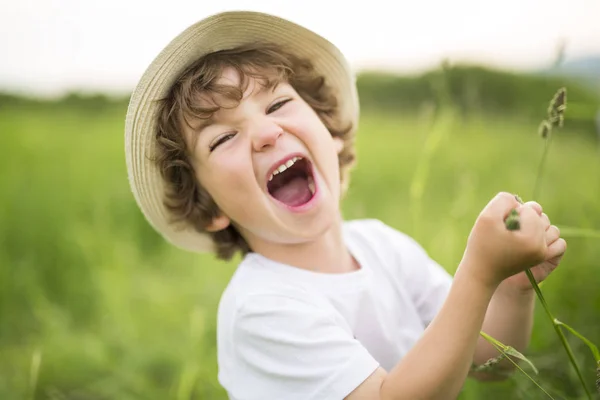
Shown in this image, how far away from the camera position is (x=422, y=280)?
193 cm

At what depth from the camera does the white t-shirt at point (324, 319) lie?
1494 millimetres

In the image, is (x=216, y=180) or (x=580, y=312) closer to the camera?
(x=216, y=180)

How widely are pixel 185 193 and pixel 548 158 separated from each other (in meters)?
2.34

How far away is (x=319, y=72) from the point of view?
204cm

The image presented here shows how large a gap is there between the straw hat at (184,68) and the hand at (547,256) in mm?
778

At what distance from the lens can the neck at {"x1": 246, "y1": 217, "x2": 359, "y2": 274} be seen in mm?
1756

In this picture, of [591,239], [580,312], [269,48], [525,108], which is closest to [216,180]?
[269,48]

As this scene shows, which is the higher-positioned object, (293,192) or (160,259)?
(293,192)

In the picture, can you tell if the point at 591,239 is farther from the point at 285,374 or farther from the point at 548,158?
the point at 285,374

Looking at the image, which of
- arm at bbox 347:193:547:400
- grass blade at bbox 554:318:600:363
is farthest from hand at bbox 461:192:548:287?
grass blade at bbox 554:318:600:363

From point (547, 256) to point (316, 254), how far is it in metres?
0.58

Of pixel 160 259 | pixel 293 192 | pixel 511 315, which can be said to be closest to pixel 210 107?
pixel 293 192

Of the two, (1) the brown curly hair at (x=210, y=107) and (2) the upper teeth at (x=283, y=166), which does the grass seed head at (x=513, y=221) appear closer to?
(2) the upper teeth at (x=283, y=166)

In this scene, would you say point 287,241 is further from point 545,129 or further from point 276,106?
point 545,129
